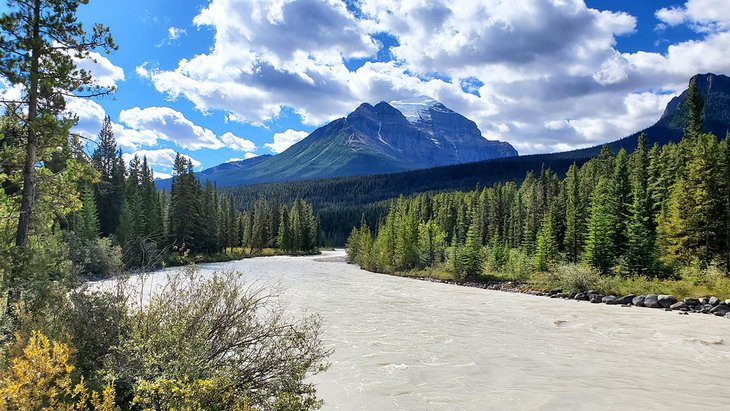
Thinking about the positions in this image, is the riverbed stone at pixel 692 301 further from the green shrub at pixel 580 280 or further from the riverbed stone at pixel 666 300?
the green shrub at pixel 580 280

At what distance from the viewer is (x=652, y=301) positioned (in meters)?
28.6

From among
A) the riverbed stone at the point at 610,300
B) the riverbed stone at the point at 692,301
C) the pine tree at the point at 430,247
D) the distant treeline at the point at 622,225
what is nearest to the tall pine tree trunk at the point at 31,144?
the riverbed stone at the point at 610,300

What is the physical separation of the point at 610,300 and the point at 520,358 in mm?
20193

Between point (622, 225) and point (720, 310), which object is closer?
point (720, 310)

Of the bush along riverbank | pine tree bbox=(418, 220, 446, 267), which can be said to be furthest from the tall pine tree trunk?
pine tree bbox=(418, 220, 446, 267)

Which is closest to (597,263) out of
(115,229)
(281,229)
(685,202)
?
(685,202)

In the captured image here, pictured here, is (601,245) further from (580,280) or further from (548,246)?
(548,246)

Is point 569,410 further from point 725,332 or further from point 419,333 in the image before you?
point 725,332

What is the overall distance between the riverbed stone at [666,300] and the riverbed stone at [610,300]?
2.81 metres

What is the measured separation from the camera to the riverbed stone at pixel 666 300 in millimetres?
28075

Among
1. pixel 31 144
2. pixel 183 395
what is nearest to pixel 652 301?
pixel 183 395

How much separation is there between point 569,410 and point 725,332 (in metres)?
15.0

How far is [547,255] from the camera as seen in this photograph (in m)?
55.9

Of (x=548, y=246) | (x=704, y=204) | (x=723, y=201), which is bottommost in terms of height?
(x=548, y=246)
